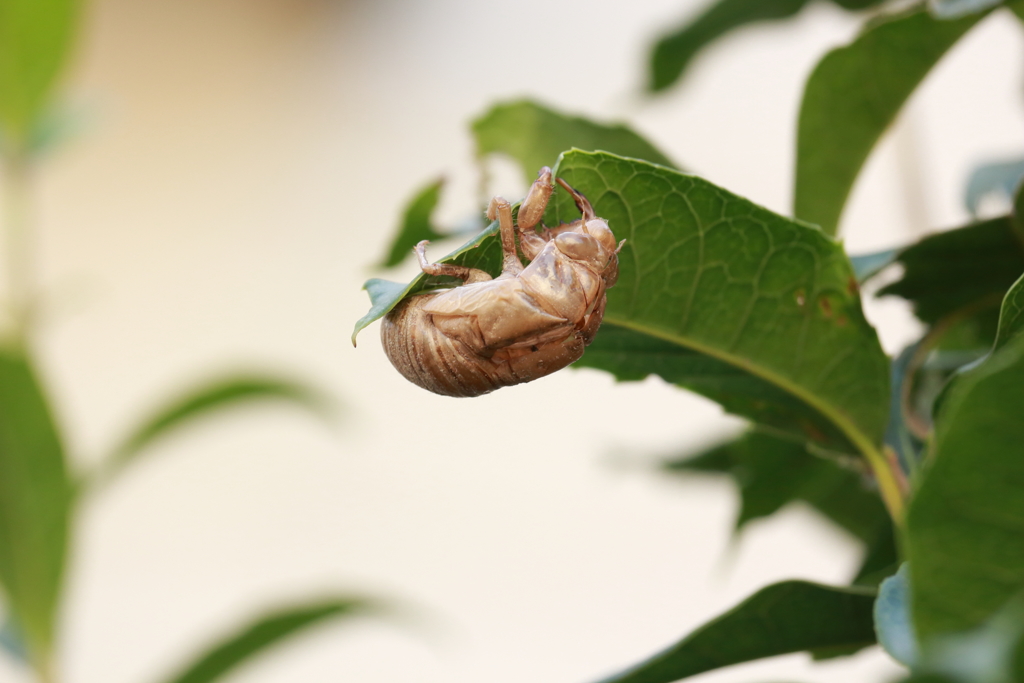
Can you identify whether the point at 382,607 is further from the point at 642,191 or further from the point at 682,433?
the point at 682,433

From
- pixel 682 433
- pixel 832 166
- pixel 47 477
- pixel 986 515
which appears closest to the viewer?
pixel 986 515

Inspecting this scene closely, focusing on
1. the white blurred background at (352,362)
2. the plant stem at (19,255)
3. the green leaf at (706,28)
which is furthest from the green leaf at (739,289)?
the white blurred background at (352,362)

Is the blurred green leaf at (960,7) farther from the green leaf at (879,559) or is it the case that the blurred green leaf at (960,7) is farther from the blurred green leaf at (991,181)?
the green leaf at (879,559)

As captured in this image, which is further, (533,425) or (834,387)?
Result: (533,425)

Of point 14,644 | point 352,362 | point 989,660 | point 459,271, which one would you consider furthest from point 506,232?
point 352,362

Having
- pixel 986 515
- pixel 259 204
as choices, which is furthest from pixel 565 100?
pixel 986 515

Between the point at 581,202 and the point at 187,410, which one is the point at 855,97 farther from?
the point at 187,410
